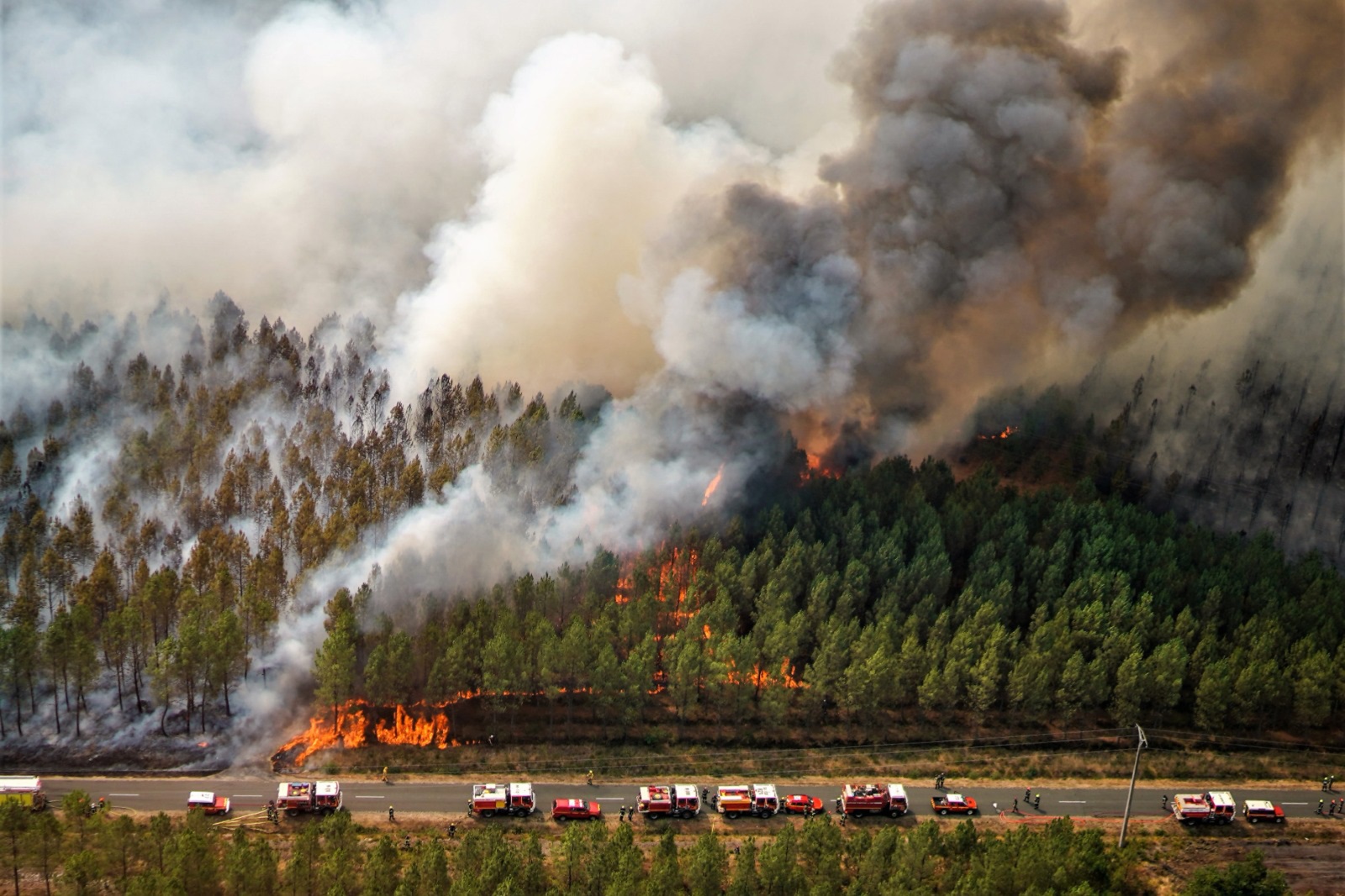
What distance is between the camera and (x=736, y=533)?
96625 millimetres

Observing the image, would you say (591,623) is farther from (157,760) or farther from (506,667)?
(157,760)

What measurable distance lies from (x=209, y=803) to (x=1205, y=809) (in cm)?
5938

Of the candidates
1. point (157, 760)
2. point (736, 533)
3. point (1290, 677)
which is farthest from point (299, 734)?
point (1290, 677)

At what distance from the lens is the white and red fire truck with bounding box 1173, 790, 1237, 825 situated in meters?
78.3

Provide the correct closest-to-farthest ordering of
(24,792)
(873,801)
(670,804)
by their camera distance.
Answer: (24,792), (670,804), (873,801)

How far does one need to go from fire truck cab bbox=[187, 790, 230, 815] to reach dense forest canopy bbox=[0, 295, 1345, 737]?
890 cm

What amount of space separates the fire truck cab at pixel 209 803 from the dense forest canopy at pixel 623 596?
351 inches

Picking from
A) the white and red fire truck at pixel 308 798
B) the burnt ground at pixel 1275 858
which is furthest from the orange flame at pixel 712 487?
the burnt ground at pixel 1275 858

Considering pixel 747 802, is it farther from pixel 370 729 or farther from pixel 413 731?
pixel 370 729

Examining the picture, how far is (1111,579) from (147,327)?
322 ft

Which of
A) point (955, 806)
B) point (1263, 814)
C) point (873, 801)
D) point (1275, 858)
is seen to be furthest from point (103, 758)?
point (1263, 814)

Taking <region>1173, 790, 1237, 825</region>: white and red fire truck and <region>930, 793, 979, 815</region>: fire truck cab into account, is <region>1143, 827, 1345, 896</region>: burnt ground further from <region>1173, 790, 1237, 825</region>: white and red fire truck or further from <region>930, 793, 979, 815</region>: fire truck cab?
<region>930, 793, 979, 815</region>: fire truck cab

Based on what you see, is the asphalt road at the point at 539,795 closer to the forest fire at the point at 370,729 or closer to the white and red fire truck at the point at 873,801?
the white and red fire truck at the point at 873,801

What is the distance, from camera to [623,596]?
3659 inches
